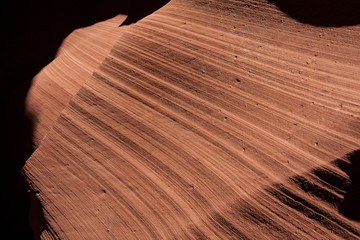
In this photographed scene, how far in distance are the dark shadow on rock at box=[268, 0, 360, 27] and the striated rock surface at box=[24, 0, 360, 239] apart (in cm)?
5

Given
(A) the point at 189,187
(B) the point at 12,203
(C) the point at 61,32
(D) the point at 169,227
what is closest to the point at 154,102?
(A) the point at 189,187

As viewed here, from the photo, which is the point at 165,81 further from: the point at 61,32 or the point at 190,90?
the point at 61,32

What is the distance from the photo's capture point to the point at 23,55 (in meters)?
2.93

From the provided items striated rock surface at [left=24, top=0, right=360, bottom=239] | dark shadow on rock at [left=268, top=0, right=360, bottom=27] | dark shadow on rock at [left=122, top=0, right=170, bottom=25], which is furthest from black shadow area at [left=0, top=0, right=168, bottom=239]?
dark shadow on rock at [left=268, top=0, right=360, bottom=27]

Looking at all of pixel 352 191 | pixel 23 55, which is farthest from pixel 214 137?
pixel 23 55

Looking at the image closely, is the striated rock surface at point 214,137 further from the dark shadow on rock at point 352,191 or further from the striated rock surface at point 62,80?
the striated rock surface at point 62,80

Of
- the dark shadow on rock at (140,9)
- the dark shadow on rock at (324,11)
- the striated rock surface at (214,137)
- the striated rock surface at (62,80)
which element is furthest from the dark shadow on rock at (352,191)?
the dark shadow on rock at (140,9)

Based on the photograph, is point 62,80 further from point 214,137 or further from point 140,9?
point 214,137

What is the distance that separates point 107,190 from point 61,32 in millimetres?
2513

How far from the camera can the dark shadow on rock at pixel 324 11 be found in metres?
1.17

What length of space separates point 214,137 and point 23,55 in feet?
9.97

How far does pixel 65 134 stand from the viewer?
1.27 m

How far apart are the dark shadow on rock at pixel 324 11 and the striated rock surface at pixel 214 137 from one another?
5cm

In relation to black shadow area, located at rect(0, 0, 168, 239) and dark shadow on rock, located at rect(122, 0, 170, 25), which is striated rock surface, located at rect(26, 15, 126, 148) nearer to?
black shadow area, located at rect(0, 0, 168, 239)
